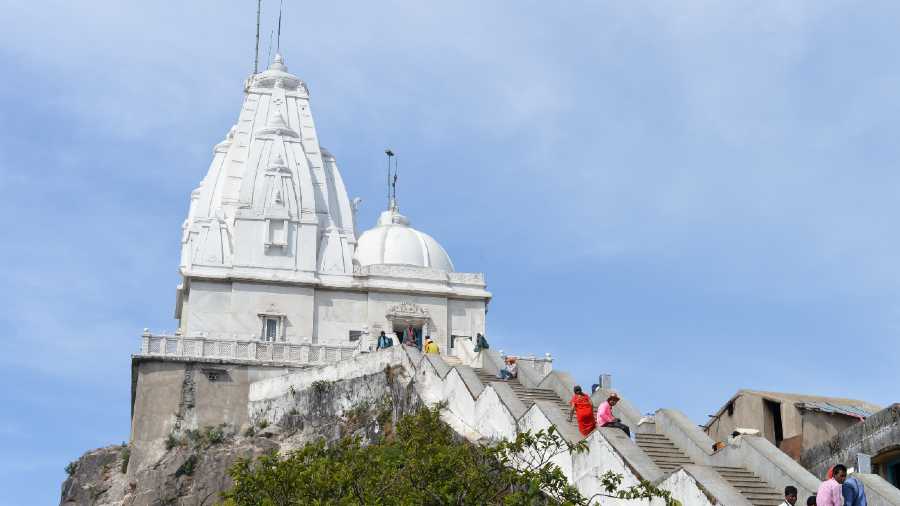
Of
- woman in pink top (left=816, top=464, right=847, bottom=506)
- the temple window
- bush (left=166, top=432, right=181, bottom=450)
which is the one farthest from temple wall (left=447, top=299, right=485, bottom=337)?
woman in pink top (left=816, top=464, right=847, bottom=506)

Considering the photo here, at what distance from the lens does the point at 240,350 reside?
5125 centimetres

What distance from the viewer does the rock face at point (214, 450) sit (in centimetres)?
4662

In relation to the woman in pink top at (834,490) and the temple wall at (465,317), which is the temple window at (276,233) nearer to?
the temple wall at (465,317)

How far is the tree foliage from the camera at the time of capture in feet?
78.0

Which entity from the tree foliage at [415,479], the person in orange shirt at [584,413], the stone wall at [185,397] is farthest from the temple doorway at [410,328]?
the tree foliage at [415,479]

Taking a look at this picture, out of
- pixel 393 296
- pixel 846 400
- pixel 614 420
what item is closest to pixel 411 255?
pixel 393 296

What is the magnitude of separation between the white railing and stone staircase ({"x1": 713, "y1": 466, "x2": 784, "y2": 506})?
24.4m

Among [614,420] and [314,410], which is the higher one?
[314,410]

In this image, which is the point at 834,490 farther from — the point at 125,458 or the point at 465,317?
the point at 465,317

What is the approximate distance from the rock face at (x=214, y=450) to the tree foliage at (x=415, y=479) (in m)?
18.7

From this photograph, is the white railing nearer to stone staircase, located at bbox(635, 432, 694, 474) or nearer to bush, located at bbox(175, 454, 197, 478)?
bush, located at bbox(175, 454, 197, 478)

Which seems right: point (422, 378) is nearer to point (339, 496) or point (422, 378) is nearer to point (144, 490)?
point (144, 490)

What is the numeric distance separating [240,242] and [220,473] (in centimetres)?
1005

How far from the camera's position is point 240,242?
179ft
